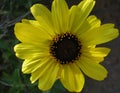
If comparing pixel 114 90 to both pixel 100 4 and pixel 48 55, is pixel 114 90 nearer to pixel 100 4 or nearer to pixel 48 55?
pixel 100 4

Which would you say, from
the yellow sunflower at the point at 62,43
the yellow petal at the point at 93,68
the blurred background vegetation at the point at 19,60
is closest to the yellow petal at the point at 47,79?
the yellow sunflower at the point at 62,43

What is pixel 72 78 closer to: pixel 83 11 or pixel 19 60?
pixel 83 11

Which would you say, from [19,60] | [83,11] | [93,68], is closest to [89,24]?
[83,11]

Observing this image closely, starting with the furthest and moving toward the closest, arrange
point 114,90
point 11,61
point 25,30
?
point 114,90
point 11,61
point 25,30

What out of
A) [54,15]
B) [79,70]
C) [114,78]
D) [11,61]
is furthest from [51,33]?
[114,78]

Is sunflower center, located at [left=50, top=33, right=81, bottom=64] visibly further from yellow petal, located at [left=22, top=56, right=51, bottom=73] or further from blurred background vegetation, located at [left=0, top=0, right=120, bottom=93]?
blurred background vegetation, located at [left=0, top=0, right=120, bottom=93]

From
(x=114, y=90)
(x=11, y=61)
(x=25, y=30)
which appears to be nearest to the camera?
(x=25, y=30)
